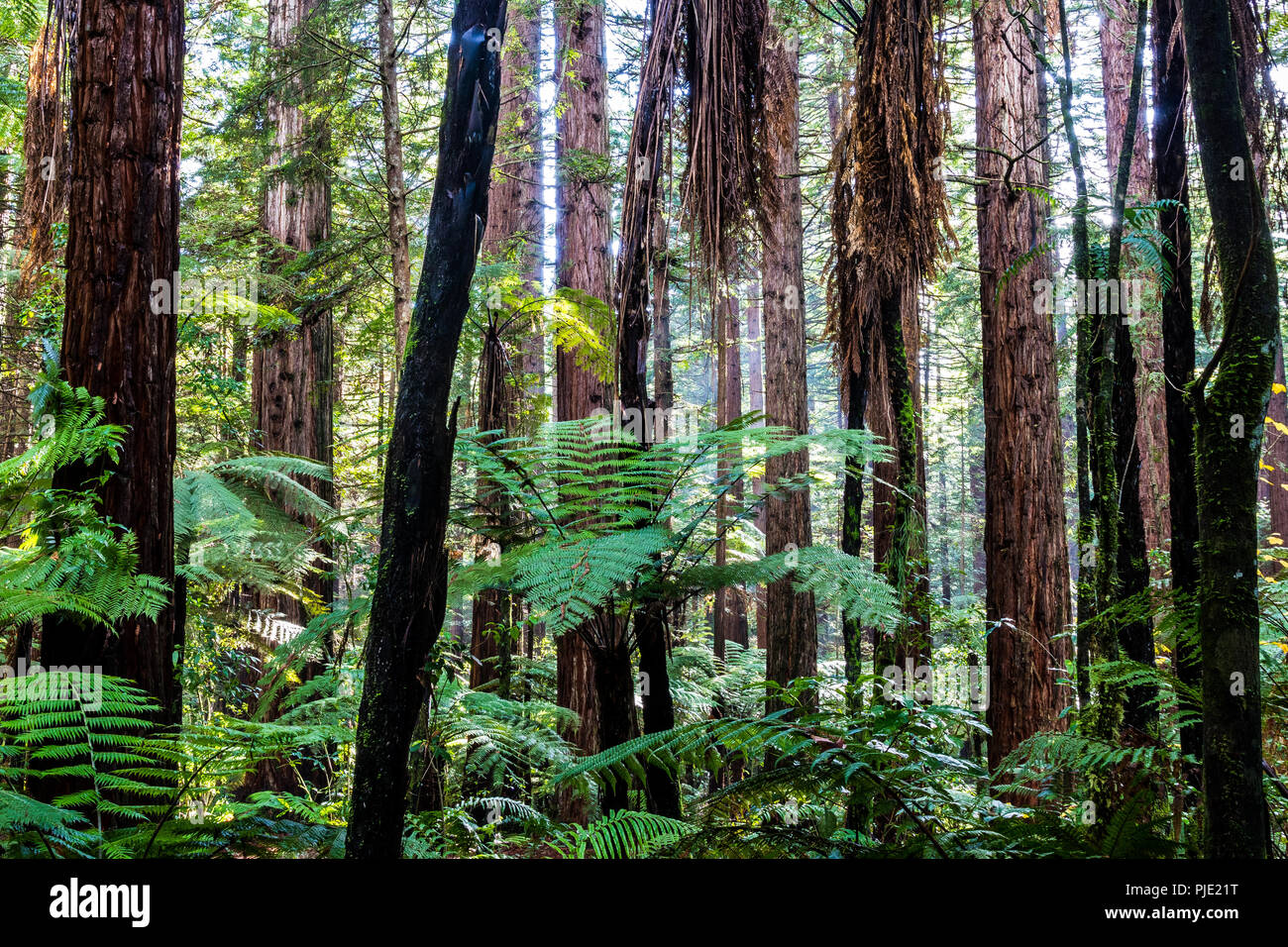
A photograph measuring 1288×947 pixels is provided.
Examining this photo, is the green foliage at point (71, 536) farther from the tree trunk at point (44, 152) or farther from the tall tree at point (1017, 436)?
the tall tree at point (1017, 436)

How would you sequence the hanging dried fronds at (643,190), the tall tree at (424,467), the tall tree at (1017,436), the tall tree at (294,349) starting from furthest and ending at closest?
1. the tall tree at (294,349)
2. the tall tree at (1017,436)
3. the hanging dried fronds at (643,190)
4. the tall tree at (424,467)

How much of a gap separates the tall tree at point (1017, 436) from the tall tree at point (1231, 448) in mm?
4605

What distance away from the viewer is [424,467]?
1.98 metres

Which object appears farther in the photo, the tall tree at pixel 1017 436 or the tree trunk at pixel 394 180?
the tall tree at pixel 1017 436

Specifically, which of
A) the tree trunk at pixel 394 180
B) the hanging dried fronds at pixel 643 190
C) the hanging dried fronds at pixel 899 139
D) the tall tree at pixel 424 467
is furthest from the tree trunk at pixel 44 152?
the hanging dried fronds at pixel 899 139

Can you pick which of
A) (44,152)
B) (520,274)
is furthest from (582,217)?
(44,152)

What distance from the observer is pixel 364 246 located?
7562mm

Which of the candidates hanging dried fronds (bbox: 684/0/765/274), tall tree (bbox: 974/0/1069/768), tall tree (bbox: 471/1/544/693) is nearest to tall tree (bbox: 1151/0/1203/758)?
hanging dried fronds (bbox: 684/0/765/274)

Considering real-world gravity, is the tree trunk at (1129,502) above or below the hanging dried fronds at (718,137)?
below

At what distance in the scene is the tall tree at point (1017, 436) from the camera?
20.3ft

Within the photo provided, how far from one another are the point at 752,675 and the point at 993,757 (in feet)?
14.3
